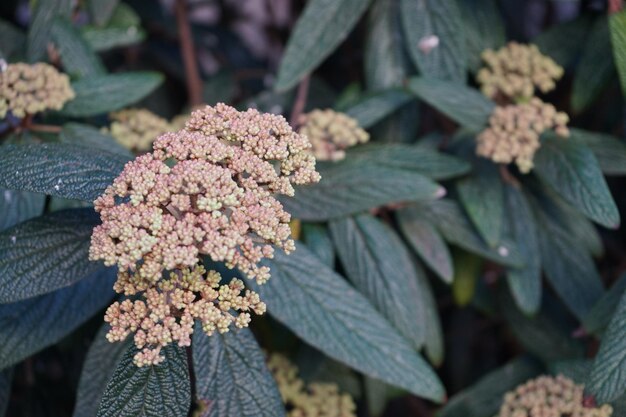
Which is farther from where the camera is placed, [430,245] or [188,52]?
[188,52]

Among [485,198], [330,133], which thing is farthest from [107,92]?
[485,198]

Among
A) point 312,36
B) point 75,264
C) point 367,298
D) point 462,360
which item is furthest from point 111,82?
point 462,360

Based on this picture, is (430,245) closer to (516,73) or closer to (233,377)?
(516,73)

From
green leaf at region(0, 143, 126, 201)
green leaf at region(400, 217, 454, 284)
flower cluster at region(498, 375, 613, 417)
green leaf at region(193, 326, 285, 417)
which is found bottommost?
flower cluster at region(498, 375, 613, 417)

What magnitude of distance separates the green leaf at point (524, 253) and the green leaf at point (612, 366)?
1.51 feet

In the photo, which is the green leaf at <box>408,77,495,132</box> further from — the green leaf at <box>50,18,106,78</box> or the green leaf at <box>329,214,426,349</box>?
the green leaf at <box>50,18,106,78</box>

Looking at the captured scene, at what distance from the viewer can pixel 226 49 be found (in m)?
2.53

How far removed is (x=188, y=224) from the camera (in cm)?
92

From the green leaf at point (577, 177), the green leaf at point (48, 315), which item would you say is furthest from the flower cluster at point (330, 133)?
the green leaf at point (48, 315)

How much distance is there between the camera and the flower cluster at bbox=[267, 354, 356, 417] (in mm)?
1595

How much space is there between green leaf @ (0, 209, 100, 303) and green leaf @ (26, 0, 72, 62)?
525mm

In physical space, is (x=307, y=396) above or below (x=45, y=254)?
below

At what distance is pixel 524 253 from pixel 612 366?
20.7 inches

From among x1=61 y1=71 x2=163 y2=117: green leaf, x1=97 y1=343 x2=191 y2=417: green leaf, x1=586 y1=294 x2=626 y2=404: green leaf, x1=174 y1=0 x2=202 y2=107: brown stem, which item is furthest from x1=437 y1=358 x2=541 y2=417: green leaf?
x1=174 y1=0 x2=202 y2=107: brown stem
